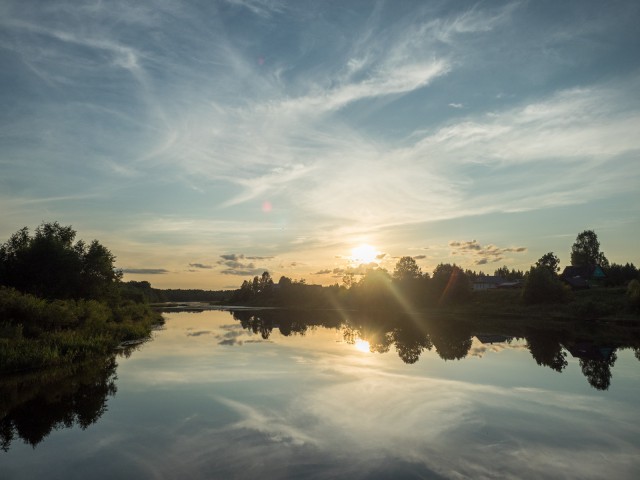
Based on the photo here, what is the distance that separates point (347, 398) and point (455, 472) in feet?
28.8

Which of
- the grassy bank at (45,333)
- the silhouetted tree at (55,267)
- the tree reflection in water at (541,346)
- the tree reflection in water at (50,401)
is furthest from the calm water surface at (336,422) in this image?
the silhouetted tree at (55,267)

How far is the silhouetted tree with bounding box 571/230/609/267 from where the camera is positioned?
5221 inches

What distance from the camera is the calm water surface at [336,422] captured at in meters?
11.9

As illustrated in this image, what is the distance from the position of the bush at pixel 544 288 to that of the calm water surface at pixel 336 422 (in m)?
53.3

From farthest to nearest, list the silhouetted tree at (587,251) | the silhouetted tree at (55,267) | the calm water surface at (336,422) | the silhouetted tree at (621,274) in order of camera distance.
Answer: the silhouetted tree at (587,251) → the silhouetted tree at (621,274) → the silhouetted tree at (55,267) → the calm water surface at (336,422)

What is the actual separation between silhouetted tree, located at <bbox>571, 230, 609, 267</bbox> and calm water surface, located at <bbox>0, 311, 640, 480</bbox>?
119 meters

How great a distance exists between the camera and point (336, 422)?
1590cm

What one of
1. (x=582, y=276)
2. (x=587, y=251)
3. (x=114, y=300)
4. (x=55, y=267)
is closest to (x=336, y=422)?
(x=55, y=267)

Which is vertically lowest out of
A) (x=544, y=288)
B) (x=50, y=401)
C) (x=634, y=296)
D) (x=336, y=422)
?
(x=50, y=401)

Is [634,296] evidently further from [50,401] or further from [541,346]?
[50,401]

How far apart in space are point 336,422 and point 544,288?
7739cm

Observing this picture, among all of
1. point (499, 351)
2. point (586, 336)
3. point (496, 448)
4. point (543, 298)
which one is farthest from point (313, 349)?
point (543, 298)

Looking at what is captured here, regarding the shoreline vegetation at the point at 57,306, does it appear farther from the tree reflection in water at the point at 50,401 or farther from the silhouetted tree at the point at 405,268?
the silhouetted tree at the point at 405,268

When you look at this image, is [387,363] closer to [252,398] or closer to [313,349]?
[313,349]
